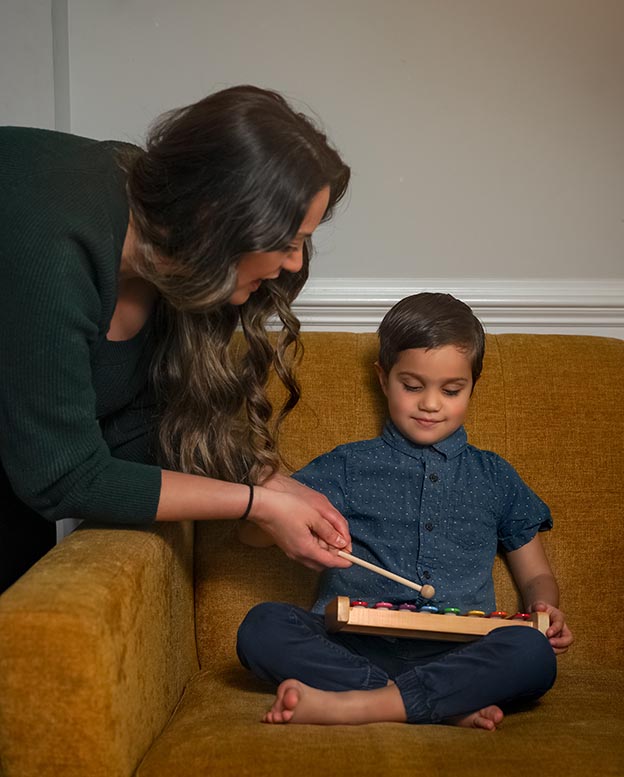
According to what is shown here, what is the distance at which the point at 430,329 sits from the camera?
1.69 metres

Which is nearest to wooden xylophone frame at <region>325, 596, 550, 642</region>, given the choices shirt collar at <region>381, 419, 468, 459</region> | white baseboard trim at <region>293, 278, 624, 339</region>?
shirt collar at <region>381, 419, 468, 459</region>

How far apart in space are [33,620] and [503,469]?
92 centimetres

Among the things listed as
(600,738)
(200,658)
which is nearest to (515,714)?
(600,738)

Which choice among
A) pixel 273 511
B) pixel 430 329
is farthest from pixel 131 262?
pixel 430 329

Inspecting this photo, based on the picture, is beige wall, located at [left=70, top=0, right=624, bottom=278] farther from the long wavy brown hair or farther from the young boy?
the long wavy brown hair

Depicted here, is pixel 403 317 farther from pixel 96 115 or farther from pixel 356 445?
pixel 96 115

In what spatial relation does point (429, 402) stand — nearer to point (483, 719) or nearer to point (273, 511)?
point (273, 511)

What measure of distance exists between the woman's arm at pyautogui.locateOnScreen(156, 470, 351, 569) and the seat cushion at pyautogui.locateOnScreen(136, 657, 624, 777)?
239mm

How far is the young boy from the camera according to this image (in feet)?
4.91

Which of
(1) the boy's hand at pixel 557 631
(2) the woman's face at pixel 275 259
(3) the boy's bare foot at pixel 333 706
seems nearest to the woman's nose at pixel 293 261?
(2) the woman's face at pixel 275 259

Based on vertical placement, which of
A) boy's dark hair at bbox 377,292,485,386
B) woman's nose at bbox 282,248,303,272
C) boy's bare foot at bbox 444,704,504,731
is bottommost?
boy's bare foot at bbox 444,704,504,731

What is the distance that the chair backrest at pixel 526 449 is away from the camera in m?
1.77

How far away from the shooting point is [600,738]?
1322 mm

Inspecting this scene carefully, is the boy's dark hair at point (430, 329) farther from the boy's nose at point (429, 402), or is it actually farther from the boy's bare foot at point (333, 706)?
the boy's bare foot at point (333, 706)
